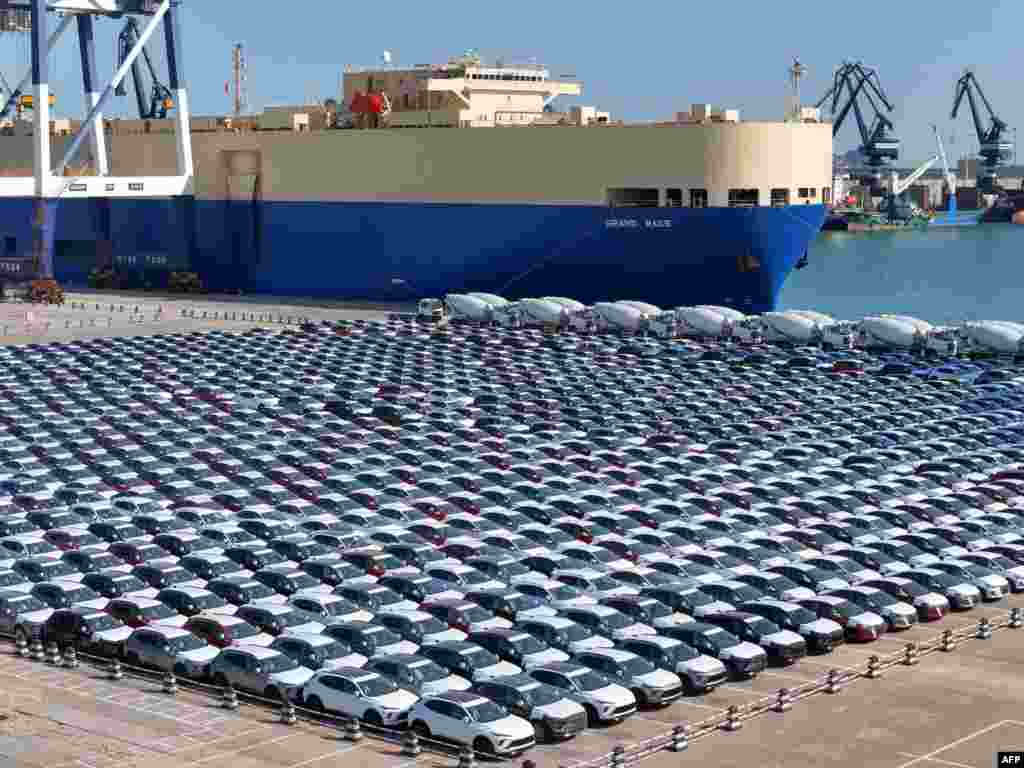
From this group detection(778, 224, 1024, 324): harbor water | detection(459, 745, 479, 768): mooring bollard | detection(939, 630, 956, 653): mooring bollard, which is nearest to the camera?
detection(459, 745, 479, 768): mooring bollard

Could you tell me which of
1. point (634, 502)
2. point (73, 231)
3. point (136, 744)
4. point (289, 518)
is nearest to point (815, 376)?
point (634, 502)

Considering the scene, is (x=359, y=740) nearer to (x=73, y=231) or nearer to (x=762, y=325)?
(x=762, y=325)

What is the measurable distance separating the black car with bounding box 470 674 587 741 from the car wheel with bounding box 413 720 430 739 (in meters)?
1.15

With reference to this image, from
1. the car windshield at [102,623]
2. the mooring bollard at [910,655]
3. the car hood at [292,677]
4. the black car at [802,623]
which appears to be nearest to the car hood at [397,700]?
the car hood at [292,677]

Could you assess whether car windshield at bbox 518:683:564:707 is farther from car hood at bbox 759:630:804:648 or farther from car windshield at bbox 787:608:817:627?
car windshield at bbox 787:608:817:627

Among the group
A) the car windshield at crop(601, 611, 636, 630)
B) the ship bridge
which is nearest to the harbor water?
the ship bridge

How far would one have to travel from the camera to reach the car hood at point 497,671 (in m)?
24.9

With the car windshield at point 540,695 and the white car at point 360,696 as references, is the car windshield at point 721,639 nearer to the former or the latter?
the car windshield at point 540,695

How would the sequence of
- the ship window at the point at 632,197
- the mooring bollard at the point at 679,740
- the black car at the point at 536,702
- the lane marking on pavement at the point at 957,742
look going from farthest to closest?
the ship window at the point at 632,197, the black car at the point at 536,702, the mooring bollard at the point at 679,740, the lane marking on pavement at the point at 957,742

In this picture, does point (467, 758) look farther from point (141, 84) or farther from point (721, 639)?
point (141, 84)

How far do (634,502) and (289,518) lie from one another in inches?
296

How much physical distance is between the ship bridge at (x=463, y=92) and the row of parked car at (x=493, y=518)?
82.9ft

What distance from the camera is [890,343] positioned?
6216 centimetres

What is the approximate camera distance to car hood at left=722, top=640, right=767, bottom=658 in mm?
26094
